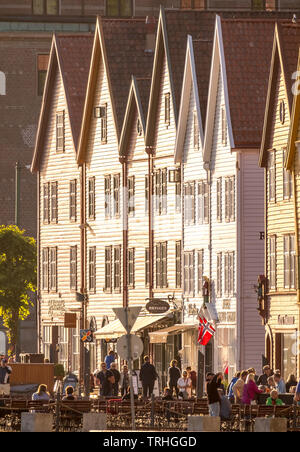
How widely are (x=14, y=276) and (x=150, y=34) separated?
1574 centimetres

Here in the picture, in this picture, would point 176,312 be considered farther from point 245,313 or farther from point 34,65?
point 34,65

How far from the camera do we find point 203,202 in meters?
75.7

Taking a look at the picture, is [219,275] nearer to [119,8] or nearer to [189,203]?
[189,203]

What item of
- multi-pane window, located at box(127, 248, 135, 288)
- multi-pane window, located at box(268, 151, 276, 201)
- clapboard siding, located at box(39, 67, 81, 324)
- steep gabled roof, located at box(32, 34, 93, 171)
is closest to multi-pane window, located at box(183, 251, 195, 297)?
multi-pane window, located at box(127, 248, 135, 288)

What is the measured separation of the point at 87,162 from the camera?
88688 mm

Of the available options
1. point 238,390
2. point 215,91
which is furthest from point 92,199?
point 238,390

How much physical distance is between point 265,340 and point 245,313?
2706mm

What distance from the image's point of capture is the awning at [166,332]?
7547cm

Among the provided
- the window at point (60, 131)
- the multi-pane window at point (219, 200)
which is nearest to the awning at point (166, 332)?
the multi-pane window at point (219, 200)

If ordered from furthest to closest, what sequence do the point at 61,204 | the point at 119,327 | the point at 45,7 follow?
Result: 1. the point at 45,7
2. the point at 61,204
3. the point at 119,327

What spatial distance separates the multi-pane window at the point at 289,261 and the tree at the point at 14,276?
2837 cm

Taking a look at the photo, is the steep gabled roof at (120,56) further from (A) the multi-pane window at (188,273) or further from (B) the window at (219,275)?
(B) the window at (219,275)

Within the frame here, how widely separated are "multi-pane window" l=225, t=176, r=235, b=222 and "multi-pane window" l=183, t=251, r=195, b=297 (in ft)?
16.2
